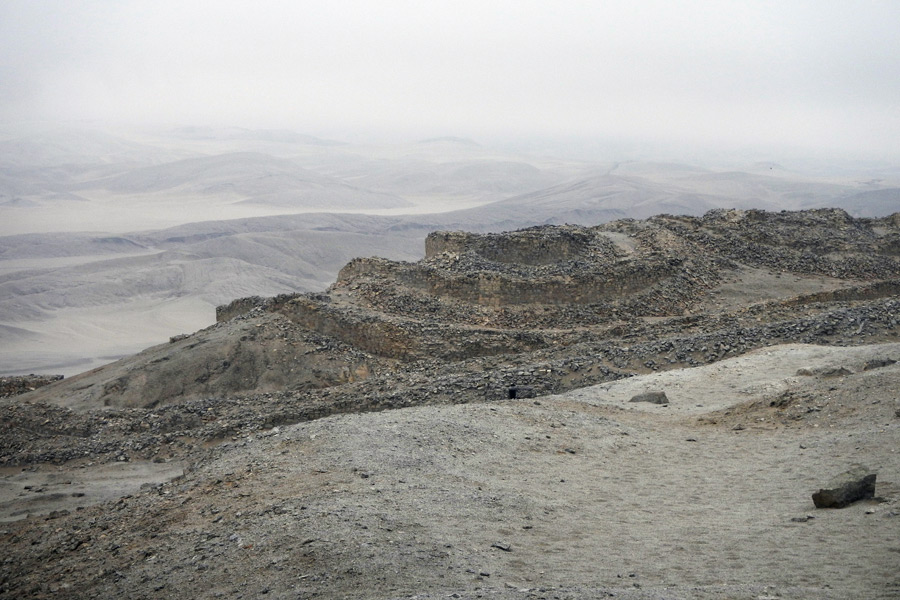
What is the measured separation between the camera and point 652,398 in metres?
11.5

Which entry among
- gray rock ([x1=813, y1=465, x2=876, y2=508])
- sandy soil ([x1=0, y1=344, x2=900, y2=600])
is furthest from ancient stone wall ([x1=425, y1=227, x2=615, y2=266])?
gray rock ([x1=813, y1=465, x2=876, y2=508])

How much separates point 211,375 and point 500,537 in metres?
11.3

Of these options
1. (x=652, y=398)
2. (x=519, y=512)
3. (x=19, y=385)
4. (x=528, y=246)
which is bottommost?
(x=19, y=385)

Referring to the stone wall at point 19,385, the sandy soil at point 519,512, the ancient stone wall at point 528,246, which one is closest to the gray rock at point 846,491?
the sandy soil at point 519,512

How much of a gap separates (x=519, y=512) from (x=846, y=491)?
258cm

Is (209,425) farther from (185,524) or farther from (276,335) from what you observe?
(185,524)

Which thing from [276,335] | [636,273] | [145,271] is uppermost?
[636,273]

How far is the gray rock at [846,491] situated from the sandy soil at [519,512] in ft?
0.36

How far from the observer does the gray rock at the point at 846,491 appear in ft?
21.2

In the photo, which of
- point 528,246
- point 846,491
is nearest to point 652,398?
point 846,491

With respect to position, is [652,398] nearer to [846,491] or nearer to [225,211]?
[846,491]

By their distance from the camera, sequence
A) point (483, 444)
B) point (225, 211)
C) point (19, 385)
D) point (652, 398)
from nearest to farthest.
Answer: point (483, 444), point (652, 398), point (19, 385), point (225, 211)

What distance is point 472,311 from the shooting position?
1853 cm

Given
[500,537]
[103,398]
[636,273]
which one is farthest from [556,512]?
[636,273]
